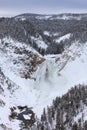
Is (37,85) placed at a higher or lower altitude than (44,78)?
lower

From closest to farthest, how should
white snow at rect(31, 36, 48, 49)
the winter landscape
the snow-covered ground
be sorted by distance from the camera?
1. the winter landscape
2. the snow-covered ground
3. white snow at rect(31, 36, 48, 49)

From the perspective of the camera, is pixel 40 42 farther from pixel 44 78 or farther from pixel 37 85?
pixel 37 85

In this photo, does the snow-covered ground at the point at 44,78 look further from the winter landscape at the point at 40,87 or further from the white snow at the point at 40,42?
the white snow at the point at 40,42

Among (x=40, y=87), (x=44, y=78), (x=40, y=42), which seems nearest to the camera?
(x=40, y=87)

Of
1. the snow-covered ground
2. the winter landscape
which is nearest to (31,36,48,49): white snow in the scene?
the winter landscape

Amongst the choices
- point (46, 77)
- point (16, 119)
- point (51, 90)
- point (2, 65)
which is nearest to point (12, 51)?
point (2, 65)

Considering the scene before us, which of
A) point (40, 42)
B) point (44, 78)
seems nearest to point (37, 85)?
point (44, 78)

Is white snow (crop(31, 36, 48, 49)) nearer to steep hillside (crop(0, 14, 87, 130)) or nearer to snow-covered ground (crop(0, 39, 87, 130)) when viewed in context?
steep hillside (crop(0, 14, 87, 130))

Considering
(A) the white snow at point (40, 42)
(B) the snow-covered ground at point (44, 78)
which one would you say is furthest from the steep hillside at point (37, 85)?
(A) the white snow at point (40, 42)

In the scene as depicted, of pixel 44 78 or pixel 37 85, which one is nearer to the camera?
pixel 37 85
